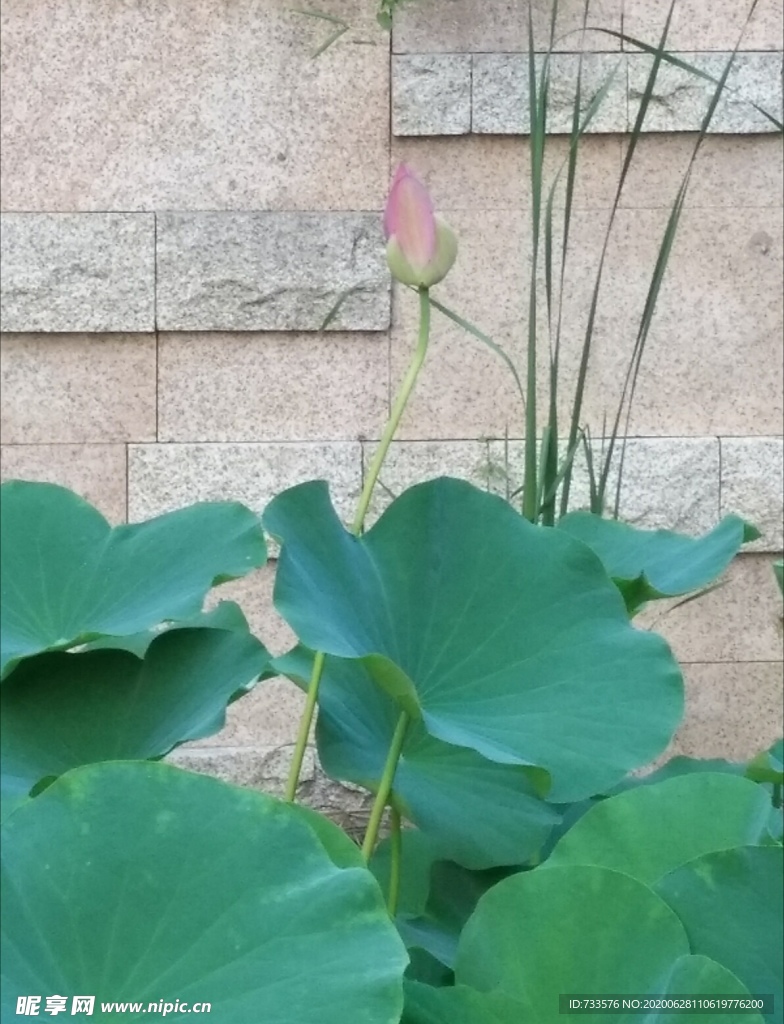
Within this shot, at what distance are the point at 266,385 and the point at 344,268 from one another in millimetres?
258

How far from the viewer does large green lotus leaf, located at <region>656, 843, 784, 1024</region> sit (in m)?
0.43

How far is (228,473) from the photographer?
190cm

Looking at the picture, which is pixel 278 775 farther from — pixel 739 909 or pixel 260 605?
pixel 739 909

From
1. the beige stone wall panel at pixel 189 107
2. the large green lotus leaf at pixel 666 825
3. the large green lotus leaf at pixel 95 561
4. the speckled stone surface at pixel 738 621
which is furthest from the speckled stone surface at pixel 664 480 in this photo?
the large green lotus leaf at pixel 666 825

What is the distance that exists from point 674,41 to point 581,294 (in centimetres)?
48

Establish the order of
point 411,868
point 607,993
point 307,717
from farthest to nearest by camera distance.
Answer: point 411,868, point 307,717, point 607,993

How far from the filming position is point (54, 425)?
1933 mm

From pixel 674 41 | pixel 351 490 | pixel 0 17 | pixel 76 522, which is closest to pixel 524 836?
pixel 76 522

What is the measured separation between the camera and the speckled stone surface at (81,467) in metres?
1.92

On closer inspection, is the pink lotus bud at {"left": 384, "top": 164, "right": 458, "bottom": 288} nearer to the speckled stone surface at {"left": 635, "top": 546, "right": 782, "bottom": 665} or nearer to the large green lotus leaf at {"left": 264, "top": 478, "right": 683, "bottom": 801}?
the large green lotus leaf at {"left": 264, "top": 478, "right": 683, "bottom": 801}

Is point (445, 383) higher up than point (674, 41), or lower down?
lower down

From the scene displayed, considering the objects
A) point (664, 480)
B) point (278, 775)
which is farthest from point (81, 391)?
point (664, 480)

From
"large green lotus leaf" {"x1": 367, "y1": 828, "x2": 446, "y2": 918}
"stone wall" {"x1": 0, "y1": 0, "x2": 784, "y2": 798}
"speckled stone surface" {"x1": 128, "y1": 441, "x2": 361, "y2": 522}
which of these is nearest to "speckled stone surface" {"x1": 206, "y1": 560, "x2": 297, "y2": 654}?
"stone wall" {"x1": 0, "y1": 0, "x2": 784, "y2": 798}

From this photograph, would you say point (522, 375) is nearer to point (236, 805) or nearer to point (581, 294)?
point (581, 294)
